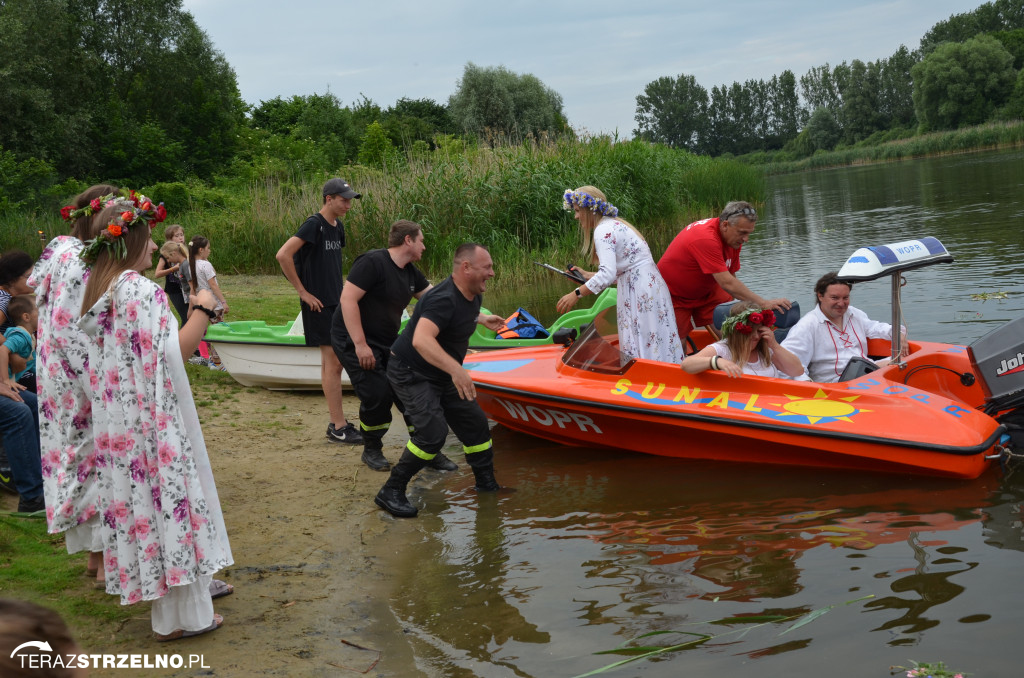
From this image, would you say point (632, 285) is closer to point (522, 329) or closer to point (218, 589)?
point (522, 329)

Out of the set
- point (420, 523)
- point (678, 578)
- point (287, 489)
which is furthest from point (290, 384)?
point (678, 578)

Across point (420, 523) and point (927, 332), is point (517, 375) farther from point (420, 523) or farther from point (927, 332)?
point (927, 332)

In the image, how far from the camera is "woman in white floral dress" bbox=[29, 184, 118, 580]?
4164 millimetres

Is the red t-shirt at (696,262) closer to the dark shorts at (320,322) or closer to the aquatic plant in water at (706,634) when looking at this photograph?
the dark shorts at (320,322)

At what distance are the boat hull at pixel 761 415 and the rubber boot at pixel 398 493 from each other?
5.01 feet

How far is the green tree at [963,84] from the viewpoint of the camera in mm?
69438

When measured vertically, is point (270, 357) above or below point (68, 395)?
below

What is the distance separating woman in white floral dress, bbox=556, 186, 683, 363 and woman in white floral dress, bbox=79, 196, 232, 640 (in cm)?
364

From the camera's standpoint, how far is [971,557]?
15.0 ft

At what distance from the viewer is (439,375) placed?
5.83 meters

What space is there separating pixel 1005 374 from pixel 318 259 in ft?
17.2

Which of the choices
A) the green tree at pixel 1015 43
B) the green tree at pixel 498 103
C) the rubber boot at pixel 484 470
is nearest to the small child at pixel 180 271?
the rubber boot at pixel 484 470

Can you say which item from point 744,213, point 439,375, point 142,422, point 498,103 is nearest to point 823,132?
point 498,103

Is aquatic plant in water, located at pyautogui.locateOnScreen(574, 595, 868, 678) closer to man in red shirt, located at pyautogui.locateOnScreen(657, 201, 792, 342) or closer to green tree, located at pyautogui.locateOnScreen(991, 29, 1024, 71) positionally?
man in red shirt, located at pyautogui.locateOnScreen(657, 201, 792, 342)
